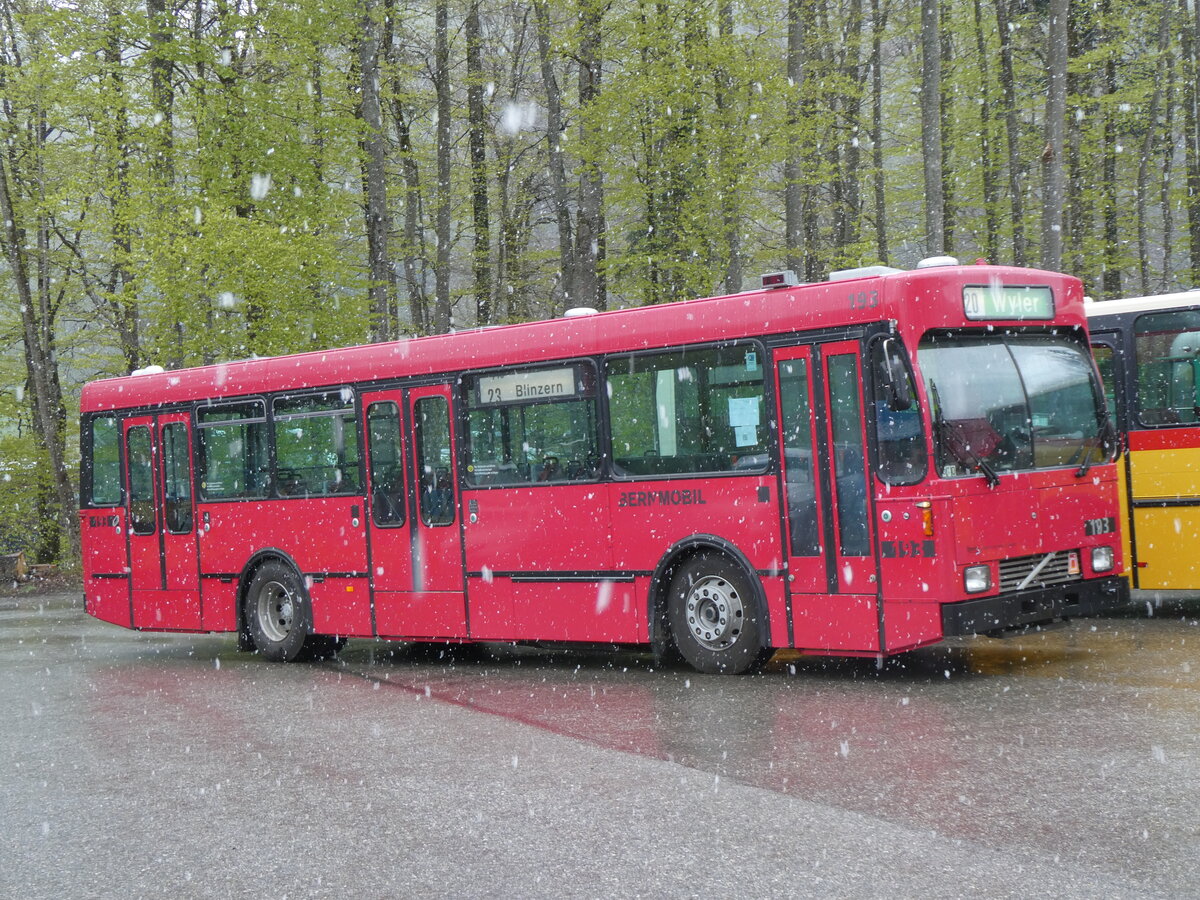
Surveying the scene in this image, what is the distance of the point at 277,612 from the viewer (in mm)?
14891

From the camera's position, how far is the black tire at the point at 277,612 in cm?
1447

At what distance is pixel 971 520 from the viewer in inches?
390

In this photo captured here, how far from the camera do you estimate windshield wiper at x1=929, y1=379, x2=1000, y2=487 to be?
32.6 ft

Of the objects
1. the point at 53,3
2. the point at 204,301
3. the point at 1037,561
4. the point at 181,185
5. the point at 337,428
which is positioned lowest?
the point at 1037,561

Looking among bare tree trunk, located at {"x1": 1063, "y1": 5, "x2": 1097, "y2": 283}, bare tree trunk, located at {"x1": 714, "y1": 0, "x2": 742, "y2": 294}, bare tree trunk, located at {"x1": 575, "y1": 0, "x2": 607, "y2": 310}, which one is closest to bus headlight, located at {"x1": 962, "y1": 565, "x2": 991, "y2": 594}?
bare tree trunk, located at {"x1": 575, "y1": 0, "x2": 607, "y2": 310}

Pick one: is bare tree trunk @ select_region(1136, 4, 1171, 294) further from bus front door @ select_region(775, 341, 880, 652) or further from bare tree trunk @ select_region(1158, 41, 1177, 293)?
bus front door @ select_region(775, 341, 880, 652)

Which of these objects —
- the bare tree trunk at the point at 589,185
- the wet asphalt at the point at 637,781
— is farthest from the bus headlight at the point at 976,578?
the bare tree trunk at the point at 589,185

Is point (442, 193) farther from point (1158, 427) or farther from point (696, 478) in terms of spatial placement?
point (696, 478)

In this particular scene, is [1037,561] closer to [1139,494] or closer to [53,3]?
[1139,494]

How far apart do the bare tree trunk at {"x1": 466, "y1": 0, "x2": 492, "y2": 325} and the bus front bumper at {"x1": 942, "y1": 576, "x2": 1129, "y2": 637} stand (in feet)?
72.6

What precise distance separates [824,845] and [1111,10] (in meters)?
25.9

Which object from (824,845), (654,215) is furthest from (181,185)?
(824,845)

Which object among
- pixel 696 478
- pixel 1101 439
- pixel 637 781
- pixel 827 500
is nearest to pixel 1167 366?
pixel 1101 439

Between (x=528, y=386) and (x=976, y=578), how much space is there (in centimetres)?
455
